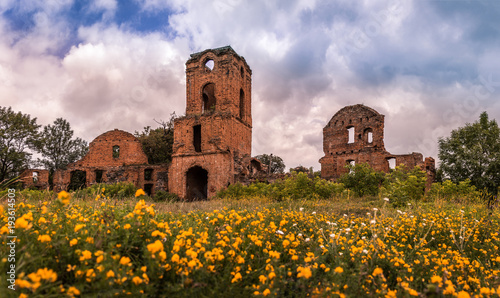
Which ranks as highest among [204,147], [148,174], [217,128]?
[217,128]

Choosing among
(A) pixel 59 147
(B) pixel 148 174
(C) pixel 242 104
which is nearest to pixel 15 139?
A: (A) pixel 59 147

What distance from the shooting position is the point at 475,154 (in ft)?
79.8

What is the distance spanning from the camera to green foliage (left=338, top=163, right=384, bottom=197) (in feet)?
48.5

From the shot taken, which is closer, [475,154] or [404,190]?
[404,190]

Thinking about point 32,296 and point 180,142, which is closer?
point 32,296

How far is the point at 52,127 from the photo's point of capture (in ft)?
130

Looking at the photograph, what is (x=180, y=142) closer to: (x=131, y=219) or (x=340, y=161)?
(x=340, y=161)

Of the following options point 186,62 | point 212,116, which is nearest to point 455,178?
point 212,116

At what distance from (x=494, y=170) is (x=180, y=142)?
2420cm

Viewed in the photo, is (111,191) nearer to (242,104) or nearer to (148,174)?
(148,174)

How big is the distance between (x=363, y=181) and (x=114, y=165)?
73.1 feet

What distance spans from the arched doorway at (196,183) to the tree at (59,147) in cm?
2393

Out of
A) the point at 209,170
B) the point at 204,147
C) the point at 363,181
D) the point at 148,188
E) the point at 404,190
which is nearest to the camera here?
the point at 404,190

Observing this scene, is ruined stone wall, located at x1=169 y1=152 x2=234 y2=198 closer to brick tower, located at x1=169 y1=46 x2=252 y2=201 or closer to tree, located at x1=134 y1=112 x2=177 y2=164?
brick tower, located at x1=169 y1=46 x2=252 y2=201
